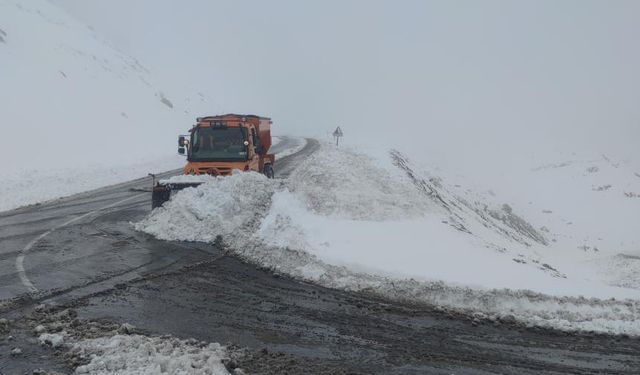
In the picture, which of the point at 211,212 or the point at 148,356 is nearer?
the point at 148,356

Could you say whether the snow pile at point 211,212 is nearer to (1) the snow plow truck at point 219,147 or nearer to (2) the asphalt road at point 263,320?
(2) the asphalt road at point 263,320

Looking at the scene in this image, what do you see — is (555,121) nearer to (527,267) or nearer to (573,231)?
(573,231)

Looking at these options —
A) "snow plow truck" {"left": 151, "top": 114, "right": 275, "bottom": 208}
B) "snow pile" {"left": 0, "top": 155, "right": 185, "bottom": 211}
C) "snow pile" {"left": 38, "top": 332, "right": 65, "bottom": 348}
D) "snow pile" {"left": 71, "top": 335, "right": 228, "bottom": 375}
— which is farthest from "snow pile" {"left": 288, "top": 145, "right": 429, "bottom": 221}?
"snow pile" {"left": 0, "top": 155, "right": 185, "bottom": 211}

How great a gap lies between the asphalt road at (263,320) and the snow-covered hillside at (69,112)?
885 centimetres

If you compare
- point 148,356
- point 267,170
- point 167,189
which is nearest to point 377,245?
point 148,356

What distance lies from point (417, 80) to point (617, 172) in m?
56.2

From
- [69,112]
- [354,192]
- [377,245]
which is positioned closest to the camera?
[377,245]

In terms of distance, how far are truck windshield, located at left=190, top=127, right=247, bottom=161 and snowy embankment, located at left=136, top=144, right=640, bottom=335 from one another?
65.6 inches

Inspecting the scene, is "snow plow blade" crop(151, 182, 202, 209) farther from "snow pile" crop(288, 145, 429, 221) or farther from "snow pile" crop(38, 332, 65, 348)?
"snow pile" crop(38, 332, 65, 348)

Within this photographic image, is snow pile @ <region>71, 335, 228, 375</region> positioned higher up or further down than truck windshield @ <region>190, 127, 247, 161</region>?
further down

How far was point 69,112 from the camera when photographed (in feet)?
114

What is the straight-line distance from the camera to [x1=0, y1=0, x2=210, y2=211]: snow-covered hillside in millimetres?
24719

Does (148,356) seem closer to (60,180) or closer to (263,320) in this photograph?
(263,320)

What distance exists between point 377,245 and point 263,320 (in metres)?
3.58
